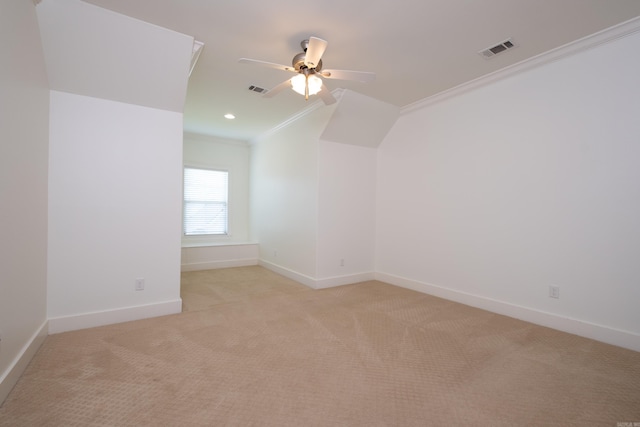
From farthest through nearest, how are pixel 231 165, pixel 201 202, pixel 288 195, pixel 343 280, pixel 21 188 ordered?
pixel 231 165 → pixel 201 202 → pixel 288 195 → pixel 343 280 → pixel 21 188

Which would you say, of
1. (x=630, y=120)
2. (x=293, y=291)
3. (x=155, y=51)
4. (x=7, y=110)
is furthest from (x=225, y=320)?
(x=630, y=120)

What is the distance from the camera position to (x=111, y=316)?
2.76 m

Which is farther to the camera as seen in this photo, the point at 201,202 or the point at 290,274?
the point at 201,202

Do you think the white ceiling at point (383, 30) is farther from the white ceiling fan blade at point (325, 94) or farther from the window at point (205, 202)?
the window at point (205, 202)

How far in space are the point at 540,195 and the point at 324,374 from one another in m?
2.75

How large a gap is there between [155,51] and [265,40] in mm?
1002

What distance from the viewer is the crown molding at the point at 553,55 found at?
235 centimetres

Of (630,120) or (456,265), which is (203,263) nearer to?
(456,265)

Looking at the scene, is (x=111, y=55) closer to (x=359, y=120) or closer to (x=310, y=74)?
(x=310, y=74)

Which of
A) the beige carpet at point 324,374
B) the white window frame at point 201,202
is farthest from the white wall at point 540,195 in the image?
the white window frame at point 201,202

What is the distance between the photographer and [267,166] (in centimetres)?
565

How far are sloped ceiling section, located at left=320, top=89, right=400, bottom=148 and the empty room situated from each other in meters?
0.05

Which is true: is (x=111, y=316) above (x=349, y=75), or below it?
below

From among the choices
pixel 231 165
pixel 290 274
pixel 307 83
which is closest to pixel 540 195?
pixel 307 83
